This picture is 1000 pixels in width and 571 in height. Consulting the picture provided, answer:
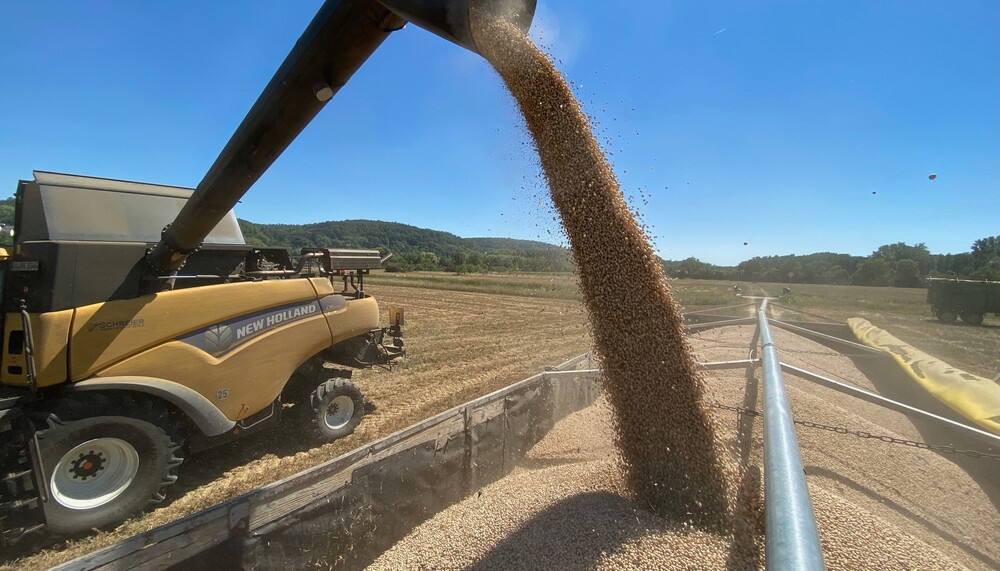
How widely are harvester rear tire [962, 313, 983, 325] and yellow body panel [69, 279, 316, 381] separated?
77.9 feet

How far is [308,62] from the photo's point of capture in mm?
2086

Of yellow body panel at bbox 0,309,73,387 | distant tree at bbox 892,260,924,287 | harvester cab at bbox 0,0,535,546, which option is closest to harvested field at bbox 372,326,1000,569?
harvester cab at bbox 0,0,535,546

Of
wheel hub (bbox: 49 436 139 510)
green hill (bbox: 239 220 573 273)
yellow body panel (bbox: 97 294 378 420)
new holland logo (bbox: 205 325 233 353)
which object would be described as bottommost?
wheel hub (bbox: 49 436 139 510)

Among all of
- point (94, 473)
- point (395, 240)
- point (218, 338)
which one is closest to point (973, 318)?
point (218, 338)

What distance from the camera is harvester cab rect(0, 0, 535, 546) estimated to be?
2.18m

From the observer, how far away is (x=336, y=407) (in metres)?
4.27

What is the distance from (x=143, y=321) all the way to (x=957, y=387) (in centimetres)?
761

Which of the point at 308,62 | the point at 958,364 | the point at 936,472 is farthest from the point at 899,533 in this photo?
the point at 958,364

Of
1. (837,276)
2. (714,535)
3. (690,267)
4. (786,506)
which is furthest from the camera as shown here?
(837,276)

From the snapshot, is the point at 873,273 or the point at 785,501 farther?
the point at 873,273

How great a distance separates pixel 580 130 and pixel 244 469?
12.8 ft

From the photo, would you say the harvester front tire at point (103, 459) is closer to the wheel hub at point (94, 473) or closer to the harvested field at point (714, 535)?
the wheel hub at point (94, 473)

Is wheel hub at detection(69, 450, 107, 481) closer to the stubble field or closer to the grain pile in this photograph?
the stubble field

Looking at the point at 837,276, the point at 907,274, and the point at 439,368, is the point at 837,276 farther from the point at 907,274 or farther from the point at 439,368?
the point at 439,368
